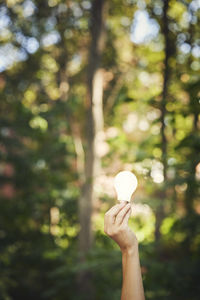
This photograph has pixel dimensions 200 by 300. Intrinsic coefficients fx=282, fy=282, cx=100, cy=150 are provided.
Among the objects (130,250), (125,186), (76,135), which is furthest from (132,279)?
(76,135)

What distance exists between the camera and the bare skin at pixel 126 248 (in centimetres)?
134

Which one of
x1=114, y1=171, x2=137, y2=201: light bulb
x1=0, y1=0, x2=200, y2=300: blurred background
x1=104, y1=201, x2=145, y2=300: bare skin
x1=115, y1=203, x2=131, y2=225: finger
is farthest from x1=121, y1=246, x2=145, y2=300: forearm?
x1=0, y1=0, x2=200, y2=300: blurred background

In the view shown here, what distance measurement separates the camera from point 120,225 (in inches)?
53.4

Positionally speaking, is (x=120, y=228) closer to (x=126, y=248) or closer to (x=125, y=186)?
(x=126, y=248)

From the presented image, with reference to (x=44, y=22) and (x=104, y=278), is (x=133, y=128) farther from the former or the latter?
(x=104, y=278)

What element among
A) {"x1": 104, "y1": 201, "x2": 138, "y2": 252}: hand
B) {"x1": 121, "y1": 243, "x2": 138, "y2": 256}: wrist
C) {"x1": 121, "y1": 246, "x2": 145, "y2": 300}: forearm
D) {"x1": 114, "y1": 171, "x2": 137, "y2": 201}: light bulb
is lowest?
{"x1": 121, "y1": 246, "x2": 145, "y2": 300}: forearm

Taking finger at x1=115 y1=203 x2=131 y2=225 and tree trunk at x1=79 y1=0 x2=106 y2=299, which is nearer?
finger at x1=115 y1=203 x2=131 y2=225

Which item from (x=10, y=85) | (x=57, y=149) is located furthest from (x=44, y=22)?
(x=57, y=149)

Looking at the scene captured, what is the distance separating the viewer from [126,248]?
138cm

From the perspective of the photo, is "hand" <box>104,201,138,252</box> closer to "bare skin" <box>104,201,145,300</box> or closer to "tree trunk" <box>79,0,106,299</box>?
"bare skin" <box>104,201,145,300</box>

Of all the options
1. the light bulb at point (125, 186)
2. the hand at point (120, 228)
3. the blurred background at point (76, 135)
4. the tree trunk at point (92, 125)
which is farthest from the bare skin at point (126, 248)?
the tree trunk at point (92, 125)

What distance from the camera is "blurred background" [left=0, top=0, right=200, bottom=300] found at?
4.23 metres

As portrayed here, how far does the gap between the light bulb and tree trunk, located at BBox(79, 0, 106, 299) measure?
10.9ft

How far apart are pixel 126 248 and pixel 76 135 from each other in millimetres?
5626
